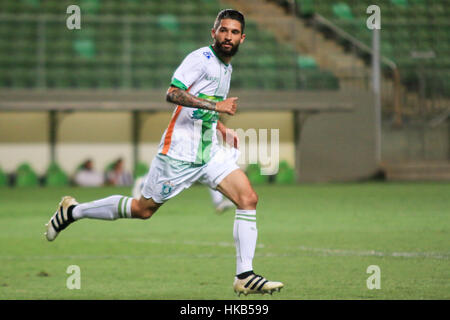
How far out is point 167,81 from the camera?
21.4 metres

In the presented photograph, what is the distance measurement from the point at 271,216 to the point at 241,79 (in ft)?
30.8

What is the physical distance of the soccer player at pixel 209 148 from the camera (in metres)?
5.94

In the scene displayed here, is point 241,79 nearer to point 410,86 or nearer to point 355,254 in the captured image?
point 410,86

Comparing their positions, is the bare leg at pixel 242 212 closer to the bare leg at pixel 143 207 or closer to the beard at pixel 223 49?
the bare leg at pixel 143 207

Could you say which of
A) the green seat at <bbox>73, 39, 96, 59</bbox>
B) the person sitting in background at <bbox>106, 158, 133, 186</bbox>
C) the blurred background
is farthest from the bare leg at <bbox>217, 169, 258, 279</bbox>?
the green seat at <bbox>73, 39, 96, 59</bbox>

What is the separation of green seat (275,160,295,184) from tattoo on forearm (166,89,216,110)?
15239mm

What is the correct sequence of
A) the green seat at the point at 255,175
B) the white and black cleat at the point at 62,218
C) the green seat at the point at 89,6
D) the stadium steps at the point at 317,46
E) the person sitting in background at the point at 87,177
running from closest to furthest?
the white and black cleat at the point at 62,218
the person sitting in background at the point at 87,177
the green seat at the point at 255,175
the stadium steps at the point at 317,46
the green seat at the point at 89,6

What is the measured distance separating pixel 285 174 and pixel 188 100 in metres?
15.3

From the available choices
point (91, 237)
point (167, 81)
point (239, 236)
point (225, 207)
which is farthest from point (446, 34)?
point (239, 236)

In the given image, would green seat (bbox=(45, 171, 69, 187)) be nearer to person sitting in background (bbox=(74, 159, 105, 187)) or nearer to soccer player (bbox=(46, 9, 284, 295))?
person sitting in background (bbox=(74, 159, 105, 187))

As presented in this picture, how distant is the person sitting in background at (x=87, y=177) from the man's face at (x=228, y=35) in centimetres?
1471

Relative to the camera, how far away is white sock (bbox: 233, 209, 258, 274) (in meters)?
5.96

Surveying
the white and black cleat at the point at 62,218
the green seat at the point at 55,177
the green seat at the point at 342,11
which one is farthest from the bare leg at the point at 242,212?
the green seat at the point at 342,11

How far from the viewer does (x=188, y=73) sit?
6.03 meters
